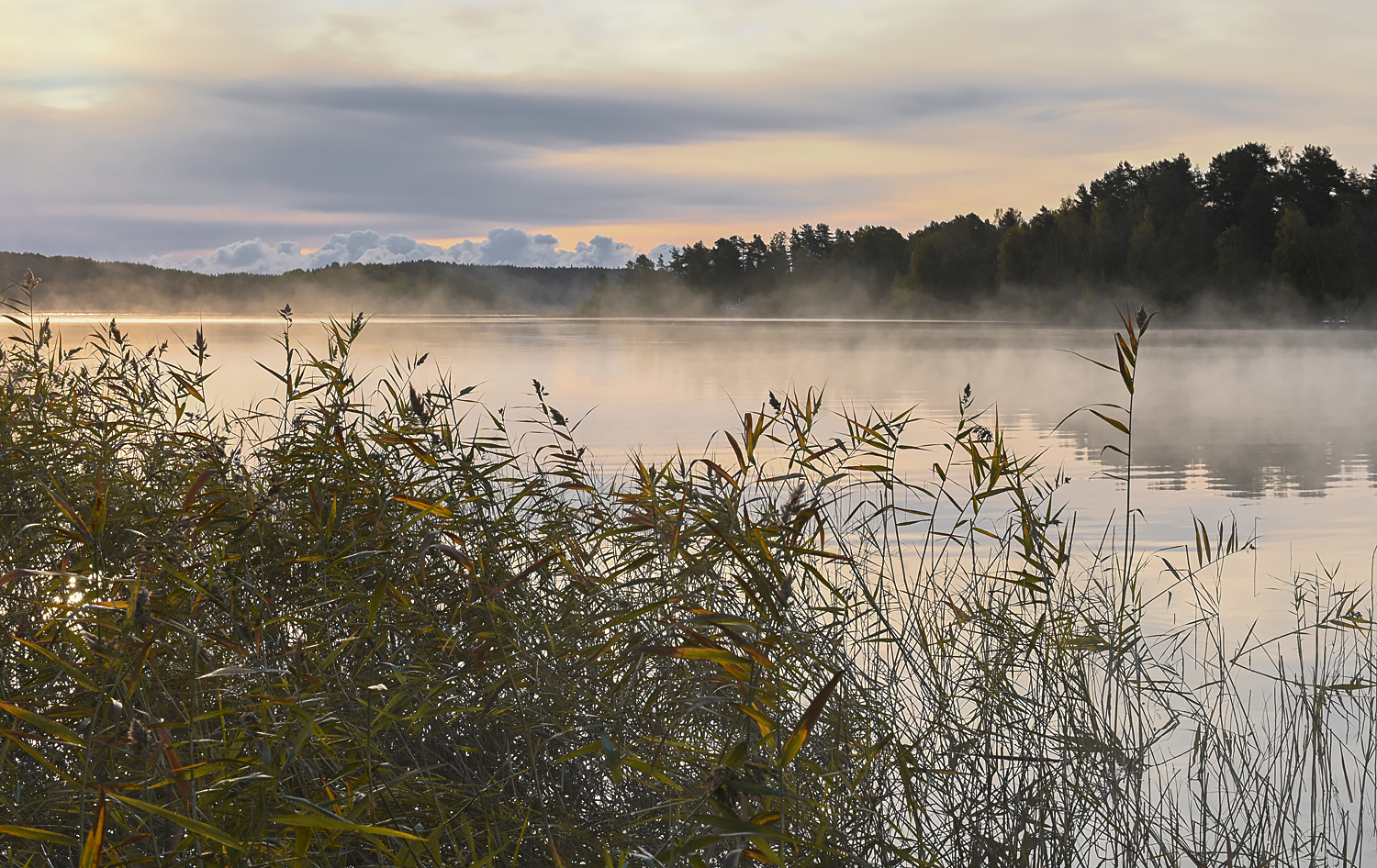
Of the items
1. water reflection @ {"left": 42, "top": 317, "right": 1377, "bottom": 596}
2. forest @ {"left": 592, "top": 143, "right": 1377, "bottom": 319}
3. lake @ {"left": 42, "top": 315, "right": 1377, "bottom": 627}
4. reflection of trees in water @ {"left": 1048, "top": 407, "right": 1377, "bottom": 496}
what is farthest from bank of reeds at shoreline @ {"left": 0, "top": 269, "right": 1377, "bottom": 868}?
forest @ {"left": 592, "top": 143, "right": 1377, "bottom": 319}

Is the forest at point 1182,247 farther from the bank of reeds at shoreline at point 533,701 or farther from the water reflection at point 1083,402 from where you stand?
the bank of reeds at shoreline at point 533,701

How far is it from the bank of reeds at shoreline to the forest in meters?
75.9

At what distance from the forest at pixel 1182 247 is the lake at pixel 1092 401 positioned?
35.2 metres

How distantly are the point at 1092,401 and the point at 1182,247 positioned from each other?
214ft

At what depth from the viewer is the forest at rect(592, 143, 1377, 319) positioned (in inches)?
2753

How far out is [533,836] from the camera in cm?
305

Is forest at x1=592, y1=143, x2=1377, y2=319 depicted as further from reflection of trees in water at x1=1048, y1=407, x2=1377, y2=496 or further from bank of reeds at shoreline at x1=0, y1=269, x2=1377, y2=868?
bank of reeds at shoreline at x1=0, y1=269, x2=1377, y2=868

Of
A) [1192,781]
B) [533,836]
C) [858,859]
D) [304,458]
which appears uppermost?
[304,458]

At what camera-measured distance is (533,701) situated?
3453mm

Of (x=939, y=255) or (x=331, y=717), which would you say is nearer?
(x=331, y=717)

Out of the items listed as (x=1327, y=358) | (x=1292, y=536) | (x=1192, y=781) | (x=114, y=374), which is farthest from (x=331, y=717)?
(x=1327, y=358)

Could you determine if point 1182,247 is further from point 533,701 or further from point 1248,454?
point 533,701

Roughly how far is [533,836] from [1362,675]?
13.5ft

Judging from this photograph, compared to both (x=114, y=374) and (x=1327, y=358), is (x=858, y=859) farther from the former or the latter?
(x=1327, y=358)
